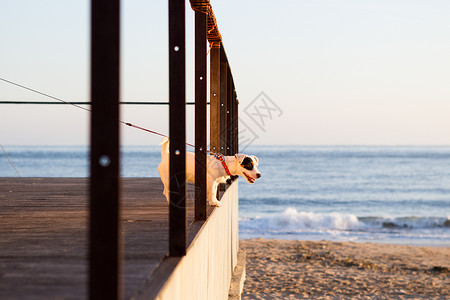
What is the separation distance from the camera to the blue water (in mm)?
17719

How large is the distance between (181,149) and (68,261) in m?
0.75

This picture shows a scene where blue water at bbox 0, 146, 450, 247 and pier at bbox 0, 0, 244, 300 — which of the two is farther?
blue water at bbox 0, 146, 450, 247

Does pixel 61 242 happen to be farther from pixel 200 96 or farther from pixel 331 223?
pixel 331 223

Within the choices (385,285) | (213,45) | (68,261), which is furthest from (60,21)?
(385,285)

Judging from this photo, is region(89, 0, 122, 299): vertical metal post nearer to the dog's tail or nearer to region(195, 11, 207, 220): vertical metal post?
region(195, 11, 207, 220): vertical metal post

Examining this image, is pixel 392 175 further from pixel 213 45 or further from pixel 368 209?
pixel 213 45

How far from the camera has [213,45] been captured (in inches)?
171

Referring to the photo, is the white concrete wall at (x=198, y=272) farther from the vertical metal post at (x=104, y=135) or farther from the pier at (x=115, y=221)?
the vertical metal post at (x=104, y=135)

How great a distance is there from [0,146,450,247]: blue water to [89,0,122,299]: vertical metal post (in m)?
4.42

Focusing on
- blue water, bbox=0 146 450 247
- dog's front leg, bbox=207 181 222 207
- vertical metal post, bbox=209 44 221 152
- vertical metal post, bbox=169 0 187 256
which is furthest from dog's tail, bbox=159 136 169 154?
blue water, bbox=0 146 450 247

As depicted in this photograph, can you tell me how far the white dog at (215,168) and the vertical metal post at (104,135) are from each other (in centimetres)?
257

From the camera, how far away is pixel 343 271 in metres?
9.62

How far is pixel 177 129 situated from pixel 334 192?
27941 mm

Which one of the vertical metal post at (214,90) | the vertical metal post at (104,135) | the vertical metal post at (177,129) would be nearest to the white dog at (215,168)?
the vertical metal post at (214,90)
